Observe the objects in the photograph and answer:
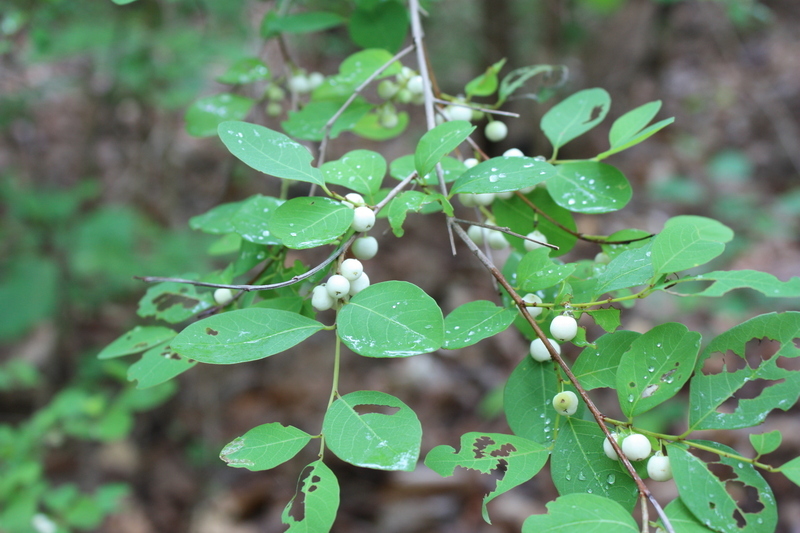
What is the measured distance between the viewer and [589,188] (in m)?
1.03

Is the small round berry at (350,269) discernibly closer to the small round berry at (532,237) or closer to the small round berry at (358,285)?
the small round berry at (358,285)

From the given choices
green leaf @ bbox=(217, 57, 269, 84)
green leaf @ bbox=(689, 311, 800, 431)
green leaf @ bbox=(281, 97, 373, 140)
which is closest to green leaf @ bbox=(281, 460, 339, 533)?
green leaf @ bbox=(689, 311, 800, 431)

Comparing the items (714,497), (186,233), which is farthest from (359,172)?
(186,233)

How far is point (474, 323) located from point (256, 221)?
0.41 meters

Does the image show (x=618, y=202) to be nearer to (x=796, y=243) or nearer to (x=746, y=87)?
(x=796, y=243)

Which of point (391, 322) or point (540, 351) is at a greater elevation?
point (391, 322)

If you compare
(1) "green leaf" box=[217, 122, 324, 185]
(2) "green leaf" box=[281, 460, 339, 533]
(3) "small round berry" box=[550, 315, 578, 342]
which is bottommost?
(2) "green leaf" box=[281, 460, 339, 533]

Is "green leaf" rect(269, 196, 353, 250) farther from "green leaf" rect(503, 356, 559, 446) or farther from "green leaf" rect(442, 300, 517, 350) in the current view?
"green leaf" rect(503, 356, 559, 446)

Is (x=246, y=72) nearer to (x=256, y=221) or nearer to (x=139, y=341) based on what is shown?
(x=256, y=221)

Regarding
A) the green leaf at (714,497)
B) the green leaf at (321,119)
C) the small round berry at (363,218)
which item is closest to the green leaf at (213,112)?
the green leaf at (321,119)

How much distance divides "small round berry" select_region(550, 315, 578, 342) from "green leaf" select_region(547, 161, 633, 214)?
26 centimetres

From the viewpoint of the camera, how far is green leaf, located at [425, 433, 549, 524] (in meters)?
0.75

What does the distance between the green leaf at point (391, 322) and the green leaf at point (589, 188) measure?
0.38 metres

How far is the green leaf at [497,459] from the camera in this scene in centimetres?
75
